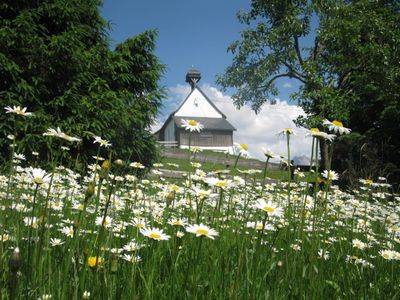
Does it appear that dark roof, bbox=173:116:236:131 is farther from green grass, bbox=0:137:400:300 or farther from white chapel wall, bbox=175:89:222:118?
green grass, bbox=0:137:400:300

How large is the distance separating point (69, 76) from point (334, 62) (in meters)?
9.80

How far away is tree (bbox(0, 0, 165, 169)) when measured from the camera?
23.4ft

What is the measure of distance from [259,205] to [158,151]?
867 cm

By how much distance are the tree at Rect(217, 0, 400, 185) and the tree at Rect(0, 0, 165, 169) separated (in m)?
5.95

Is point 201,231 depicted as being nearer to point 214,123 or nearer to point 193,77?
point 214,123

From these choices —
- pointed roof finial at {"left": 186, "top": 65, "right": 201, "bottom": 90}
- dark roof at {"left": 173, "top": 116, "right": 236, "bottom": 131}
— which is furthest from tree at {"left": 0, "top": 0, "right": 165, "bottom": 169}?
pointed roof finial at {"left": 186, "top": 65, "right": 201, "bottom": 90}

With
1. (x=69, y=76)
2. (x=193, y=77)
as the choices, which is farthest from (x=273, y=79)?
(x=193, y=77)

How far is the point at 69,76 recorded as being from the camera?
315 inches

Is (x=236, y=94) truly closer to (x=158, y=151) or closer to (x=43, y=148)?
(x=158, y=151)

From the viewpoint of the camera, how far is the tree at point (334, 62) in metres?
12.1

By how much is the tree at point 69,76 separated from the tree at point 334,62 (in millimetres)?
5951

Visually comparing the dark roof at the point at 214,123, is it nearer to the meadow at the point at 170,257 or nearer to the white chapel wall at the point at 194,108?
the white chapel wall at the point at 194,108

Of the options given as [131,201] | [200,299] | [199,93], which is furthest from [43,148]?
[199,93]

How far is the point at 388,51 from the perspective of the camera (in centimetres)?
1184
